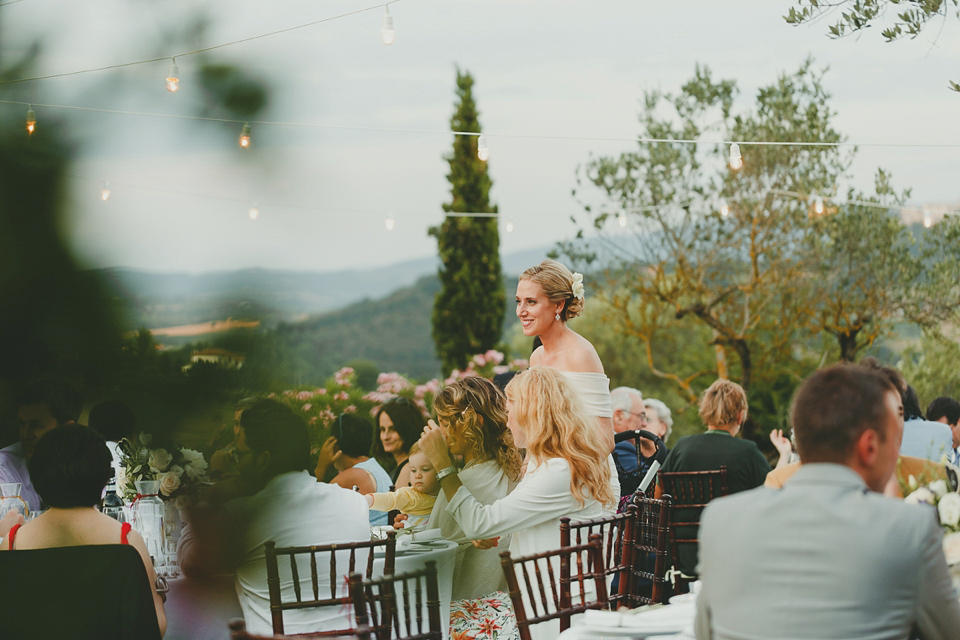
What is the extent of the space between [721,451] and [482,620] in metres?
1.55

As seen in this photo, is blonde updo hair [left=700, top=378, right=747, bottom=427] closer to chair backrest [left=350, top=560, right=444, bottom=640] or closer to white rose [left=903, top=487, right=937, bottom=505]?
white rose [left=903, top=487, right=937, bottom=505]

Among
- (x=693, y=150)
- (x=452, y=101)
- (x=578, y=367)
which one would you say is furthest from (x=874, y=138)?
(x=578, y=367)

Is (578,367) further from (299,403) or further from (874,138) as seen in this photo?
(874,138)

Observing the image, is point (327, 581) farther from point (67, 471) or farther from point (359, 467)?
point (359, 467)

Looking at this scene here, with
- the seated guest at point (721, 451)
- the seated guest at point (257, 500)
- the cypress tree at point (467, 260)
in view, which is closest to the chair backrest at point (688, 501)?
the seated guest at point (721, 451)

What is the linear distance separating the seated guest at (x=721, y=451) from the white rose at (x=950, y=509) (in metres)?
1.97

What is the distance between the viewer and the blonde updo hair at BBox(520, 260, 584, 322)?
11.3ft

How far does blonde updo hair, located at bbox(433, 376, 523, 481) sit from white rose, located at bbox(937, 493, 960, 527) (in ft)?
4.55

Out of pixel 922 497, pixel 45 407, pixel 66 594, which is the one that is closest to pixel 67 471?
pixel 66 594

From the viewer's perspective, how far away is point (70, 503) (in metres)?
1.63

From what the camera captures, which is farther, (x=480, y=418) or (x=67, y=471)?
(x=480, y=418)

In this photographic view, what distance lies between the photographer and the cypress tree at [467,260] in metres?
12.2

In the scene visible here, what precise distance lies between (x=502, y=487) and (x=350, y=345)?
49.0 ft

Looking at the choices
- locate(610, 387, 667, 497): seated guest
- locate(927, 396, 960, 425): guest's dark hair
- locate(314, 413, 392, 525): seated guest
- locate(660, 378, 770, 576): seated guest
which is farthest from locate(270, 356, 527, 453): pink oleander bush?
locate(927, 396, 960, 425): guest's dark hair
